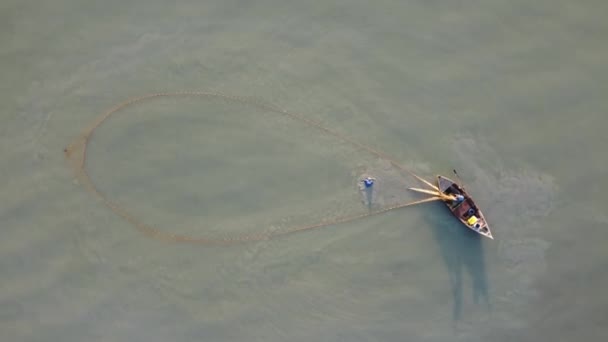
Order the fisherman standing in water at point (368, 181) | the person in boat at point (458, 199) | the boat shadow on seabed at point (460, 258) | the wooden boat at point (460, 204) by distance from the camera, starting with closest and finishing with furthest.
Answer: the person in boat at point (458, 199) < the wooden boat at point (460, 204) < the fisherman standing in water at point (368, 181) < the boat shadow on seabed at point (460, 258)

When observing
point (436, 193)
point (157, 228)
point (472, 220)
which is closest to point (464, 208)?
point (472, 220)

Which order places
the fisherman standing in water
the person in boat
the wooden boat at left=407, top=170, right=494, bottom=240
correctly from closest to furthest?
the person in boat
the wooden boat at left=407, top=170, right=494, bottom=240
the fisherman standing in water

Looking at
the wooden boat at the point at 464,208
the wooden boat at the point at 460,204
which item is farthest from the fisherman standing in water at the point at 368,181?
the wooden boat at the point at 464,208

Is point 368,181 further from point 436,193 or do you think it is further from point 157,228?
point 157,228

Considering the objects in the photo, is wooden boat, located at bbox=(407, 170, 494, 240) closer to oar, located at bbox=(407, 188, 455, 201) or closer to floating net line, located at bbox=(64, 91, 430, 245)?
oar, located at bbox=(407, 188, 455, 201)

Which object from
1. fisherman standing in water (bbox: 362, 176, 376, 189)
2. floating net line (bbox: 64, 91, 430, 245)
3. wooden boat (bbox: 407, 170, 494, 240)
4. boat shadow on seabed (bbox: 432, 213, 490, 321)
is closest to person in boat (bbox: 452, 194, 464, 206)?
wooden boat (bbox: 407, 170, 494, 240)

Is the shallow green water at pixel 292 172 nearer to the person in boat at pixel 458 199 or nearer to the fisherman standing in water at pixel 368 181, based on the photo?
the fisherman standing in water at pixel 368 181

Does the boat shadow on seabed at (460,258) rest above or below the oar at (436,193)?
below
